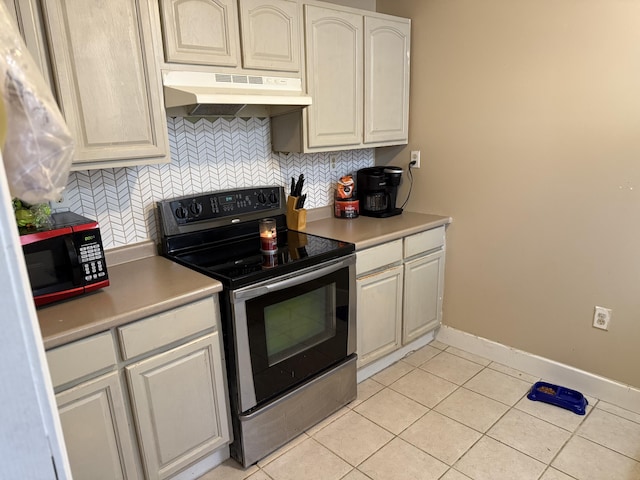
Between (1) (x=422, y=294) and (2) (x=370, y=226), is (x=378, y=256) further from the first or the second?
(1) (x=422, y=294)

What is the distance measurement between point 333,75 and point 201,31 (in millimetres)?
792

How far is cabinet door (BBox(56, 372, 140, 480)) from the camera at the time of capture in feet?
4.56

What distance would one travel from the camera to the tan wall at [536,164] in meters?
2.06

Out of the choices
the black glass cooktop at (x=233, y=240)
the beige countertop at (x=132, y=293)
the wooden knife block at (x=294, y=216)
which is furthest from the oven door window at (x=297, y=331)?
the wooden knife block at (x=294, y=216)

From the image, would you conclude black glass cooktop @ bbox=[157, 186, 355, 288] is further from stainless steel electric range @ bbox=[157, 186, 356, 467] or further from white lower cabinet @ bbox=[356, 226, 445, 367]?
white lower cabinet @ bbox=[356, 226, 445, 367]

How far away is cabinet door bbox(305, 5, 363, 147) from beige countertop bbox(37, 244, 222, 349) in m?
1.04

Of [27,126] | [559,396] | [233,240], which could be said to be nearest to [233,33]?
[233,240]

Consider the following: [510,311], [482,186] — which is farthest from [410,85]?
[510,311]

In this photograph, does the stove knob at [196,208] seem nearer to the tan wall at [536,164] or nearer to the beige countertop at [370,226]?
the beige countertop at [370,226]

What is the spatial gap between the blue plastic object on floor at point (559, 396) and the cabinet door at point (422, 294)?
2.36ft

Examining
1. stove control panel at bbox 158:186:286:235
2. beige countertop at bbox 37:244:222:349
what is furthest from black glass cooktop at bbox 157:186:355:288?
beige countertop at bbox 37:244:222:349

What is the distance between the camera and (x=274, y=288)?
181 cm

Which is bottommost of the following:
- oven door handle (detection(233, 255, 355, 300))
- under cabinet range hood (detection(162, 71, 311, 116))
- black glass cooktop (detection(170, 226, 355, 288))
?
oven door handle (detection(233, 255, 355, 300))

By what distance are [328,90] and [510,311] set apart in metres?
1.71
